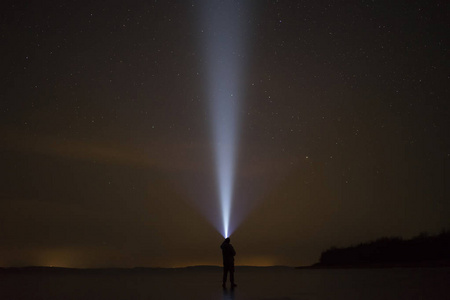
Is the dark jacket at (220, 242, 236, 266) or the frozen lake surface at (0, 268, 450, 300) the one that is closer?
the frozen lake surface at (0, 268, 450, 300)

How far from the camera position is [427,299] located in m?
9.01

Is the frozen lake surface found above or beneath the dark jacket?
beneath

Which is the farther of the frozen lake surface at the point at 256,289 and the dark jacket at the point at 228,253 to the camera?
the dark jacket at the point at 228,253

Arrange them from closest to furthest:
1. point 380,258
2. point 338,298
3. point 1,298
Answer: point 338,298 → point 1,298 → point 380,258

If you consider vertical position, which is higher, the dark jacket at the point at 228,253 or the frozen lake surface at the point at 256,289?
the dark jacket at the point at 228,253

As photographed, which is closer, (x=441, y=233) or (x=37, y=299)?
(x=37, y=299)

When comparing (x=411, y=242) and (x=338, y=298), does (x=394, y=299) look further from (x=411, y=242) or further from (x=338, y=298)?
(x=411, y=242)

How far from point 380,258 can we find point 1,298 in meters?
67.2

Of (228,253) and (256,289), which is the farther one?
(228,253)

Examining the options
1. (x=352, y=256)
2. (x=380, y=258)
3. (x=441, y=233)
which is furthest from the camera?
(x=352, y=256)

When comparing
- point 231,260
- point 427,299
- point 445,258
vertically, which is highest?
point 445,258

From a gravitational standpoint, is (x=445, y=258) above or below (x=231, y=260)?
above

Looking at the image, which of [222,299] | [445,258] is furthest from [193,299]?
[445,258]

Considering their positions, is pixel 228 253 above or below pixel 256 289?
above
